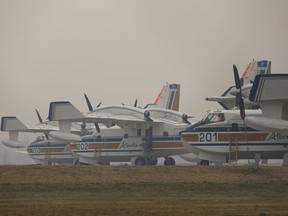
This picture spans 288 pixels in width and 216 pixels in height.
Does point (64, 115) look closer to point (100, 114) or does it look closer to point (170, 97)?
point (100, 114)

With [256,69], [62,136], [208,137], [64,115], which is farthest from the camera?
[64,115]

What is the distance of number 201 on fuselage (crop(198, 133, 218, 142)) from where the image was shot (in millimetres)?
48375

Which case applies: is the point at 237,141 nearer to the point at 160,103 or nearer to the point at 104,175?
the point at 104,175

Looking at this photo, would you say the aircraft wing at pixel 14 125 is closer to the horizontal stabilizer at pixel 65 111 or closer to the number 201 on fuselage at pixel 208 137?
the horizontal stabilizer at pixel 65 111

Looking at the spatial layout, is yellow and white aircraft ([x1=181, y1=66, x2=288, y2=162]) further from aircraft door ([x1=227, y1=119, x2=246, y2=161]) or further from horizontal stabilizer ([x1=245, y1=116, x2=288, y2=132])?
horizontal stabilizer ([x1=245, y1=116, x2=288, y2=132])

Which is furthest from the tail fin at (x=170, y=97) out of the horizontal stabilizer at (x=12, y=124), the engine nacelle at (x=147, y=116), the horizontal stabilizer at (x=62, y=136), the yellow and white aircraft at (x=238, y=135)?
the yellow and white aircraft at (x=238, y=135)

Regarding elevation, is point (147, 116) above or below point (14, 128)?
above

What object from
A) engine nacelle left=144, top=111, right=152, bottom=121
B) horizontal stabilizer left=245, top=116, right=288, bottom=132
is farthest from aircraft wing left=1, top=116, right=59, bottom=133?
horizontal stabilizer left=245, top=116, right=288, bottom=132

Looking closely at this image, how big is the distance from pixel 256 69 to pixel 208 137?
11863mm

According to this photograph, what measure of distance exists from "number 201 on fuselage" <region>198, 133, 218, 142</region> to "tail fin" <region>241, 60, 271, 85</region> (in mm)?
10931

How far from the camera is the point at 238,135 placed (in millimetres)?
47656

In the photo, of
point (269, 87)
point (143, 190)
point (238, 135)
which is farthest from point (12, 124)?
point (143, 190)

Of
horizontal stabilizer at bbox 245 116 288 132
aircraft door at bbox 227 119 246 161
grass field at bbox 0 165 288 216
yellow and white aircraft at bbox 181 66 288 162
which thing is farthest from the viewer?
aircraft door at bbox 227 119 246 161

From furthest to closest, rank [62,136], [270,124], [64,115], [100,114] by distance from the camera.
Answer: [100,114], [64,115], [62,136], [270,124]
